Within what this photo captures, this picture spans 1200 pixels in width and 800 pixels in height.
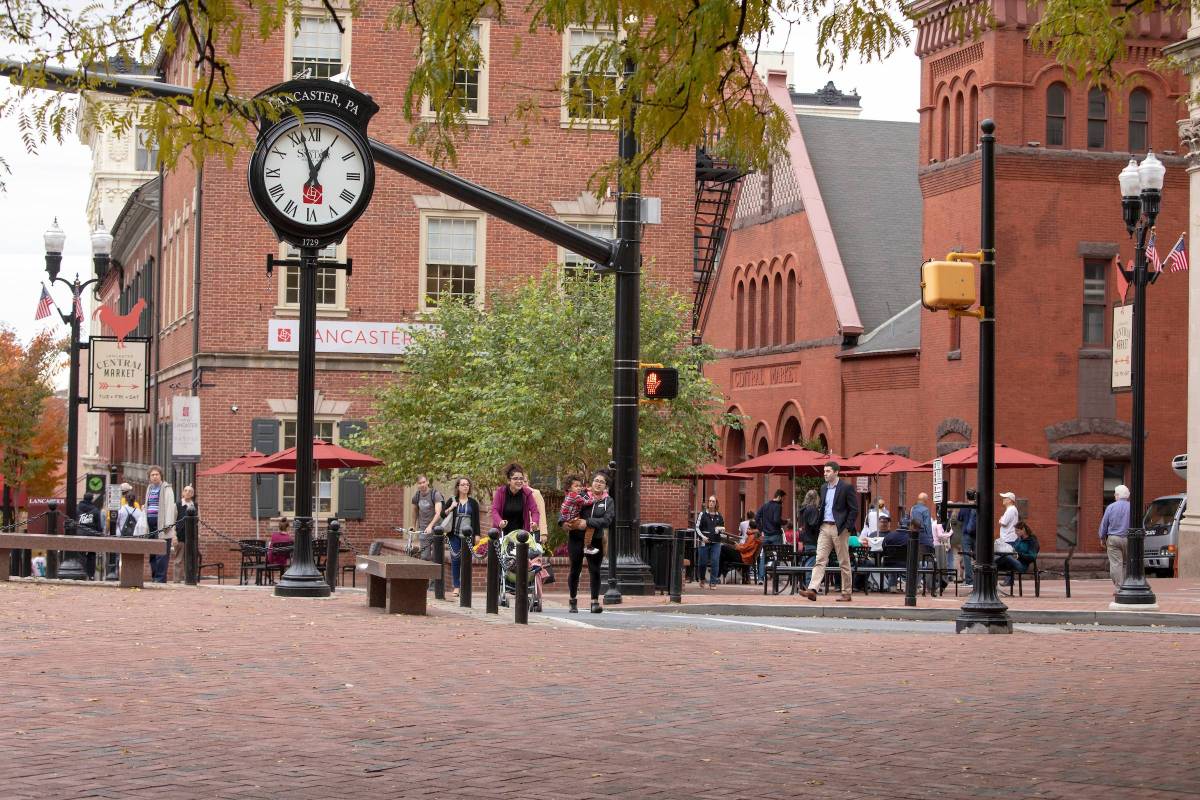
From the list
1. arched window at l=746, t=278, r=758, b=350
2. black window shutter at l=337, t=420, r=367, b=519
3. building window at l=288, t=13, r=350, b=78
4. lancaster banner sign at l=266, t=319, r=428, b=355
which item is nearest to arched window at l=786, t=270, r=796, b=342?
arched window at l=746, t=278, r=758, b=350

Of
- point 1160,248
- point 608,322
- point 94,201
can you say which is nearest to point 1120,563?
point 608,322

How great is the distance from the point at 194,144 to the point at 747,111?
3.16m

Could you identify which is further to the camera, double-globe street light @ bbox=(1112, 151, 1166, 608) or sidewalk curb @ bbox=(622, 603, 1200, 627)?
double-globe street light @ bbox=(1112, 151, 1166, 608)

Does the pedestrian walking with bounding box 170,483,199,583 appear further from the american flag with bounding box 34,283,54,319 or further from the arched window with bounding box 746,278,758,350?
the arched window with bounding box 746,278,758,350

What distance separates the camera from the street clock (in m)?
19.2

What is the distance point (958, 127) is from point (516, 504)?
1024 inches

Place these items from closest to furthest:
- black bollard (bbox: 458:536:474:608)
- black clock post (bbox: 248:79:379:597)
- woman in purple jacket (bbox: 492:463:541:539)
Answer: black clock post (bbox: 248:79:379:597) < black bollard (bbox: 458:536:474:608) < woman in purple jacket (bbox: 492:463:541:539)

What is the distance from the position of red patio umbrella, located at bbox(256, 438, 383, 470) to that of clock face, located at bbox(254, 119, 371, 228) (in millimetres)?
10776

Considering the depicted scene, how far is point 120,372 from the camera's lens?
3303 cm

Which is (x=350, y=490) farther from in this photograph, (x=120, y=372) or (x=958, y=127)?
(x=958, y=127)

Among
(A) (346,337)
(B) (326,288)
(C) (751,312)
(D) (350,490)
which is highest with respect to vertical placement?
(C) (751,312)

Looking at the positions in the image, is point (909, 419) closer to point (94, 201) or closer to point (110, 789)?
point (110, 789)

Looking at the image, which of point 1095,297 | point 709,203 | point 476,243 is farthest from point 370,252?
point 1095,297

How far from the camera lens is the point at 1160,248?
137 ft
